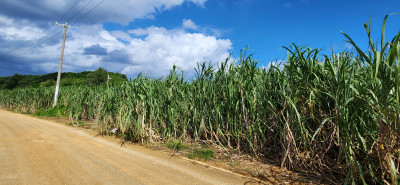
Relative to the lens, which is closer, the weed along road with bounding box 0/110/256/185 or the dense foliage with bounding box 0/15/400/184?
the dense foliage with bounding box 0/15/400/184

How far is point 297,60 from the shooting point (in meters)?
3.42

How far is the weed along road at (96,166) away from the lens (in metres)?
3.11

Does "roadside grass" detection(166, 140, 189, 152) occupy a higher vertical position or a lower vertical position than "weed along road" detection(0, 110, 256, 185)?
higher

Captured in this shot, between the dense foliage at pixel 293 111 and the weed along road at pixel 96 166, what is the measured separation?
894 mm

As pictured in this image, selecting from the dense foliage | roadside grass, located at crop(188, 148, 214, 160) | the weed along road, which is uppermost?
the dense foliage

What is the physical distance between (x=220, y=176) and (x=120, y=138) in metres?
3.58

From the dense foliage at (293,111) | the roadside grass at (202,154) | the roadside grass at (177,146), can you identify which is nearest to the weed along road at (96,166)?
the roadside grass at (202,154)

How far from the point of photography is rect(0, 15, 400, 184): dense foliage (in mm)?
2395

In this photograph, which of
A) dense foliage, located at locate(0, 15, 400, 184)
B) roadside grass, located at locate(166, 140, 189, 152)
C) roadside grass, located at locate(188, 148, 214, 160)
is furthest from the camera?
roadside grass, located at locate(166, 140, 189, 152)

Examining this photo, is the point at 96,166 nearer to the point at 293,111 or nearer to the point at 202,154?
the point at 202,154

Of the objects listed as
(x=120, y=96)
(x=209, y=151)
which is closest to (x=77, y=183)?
(x=209, y=151)

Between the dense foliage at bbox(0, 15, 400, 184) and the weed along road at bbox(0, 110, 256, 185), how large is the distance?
0.89 m

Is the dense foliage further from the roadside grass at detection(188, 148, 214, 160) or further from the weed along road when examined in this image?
the weed along road

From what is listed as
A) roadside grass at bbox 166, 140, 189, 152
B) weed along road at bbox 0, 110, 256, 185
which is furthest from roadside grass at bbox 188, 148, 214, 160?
roadside grass at bbox 166, 140, 189, 152
